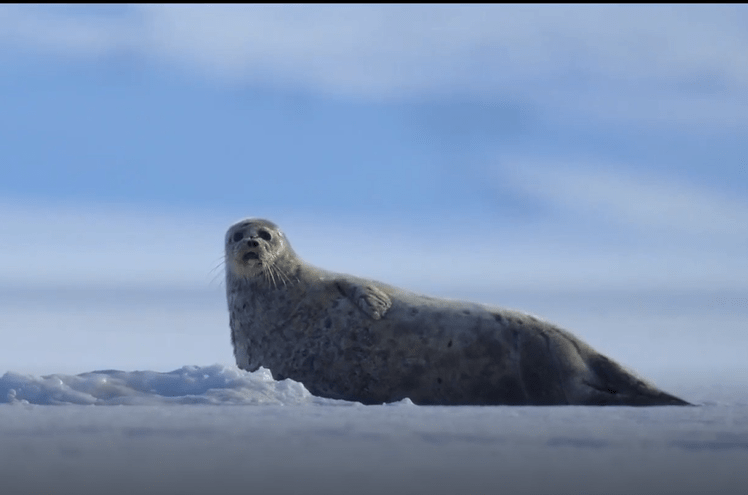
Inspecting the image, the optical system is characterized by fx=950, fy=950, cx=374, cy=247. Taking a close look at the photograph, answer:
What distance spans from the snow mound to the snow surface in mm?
131

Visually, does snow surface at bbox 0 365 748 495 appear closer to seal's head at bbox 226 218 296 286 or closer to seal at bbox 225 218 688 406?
seal at bbox 225 218 688 406

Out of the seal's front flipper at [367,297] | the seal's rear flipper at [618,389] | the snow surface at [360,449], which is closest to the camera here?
the snow surface at [360,449]

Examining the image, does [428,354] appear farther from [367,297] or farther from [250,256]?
[250,256]

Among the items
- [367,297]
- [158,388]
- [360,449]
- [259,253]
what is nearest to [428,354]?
[367,297]

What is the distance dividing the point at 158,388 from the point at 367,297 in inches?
81.6

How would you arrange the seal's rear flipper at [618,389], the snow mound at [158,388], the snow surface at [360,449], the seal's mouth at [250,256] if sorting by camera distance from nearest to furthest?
the snow surface at [360,449] → the snow mound at [158,388] → the seal's rear flipper at [618,389] → the seal's mouth at [250,256]

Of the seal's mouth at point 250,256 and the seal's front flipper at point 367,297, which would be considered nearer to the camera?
the seal's front flipper at point 367,297

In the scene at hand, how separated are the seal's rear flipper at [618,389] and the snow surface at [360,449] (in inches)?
47.7

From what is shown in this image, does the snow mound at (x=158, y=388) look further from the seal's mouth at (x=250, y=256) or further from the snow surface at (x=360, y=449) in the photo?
the seal's mouth at (x=250, y=256)

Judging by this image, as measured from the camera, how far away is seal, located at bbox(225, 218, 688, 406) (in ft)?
27.0

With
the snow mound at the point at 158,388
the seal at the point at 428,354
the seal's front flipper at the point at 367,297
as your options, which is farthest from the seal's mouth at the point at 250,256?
the snow mound at the point at 158,388

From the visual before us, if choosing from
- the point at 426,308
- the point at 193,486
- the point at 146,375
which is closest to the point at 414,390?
the point at 426,308

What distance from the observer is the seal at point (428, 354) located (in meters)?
8.23

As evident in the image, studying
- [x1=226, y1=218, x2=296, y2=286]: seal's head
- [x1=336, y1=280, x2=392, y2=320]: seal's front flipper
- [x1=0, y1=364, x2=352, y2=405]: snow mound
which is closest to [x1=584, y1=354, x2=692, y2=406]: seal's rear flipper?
[x1=336, y1=280, x2=392, y2=320]: seal's front flipper
